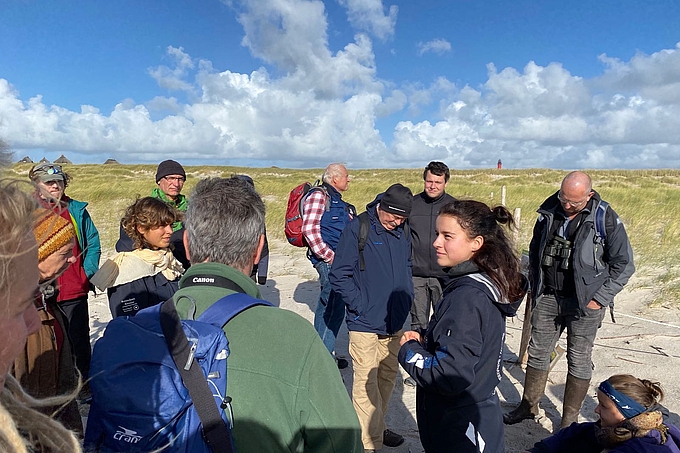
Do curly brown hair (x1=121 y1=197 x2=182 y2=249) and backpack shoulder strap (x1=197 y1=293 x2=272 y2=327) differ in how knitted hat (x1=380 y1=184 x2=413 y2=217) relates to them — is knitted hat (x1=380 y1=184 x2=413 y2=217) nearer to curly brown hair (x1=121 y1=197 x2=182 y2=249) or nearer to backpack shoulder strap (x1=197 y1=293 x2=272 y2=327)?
curly brown hair (x1=121 y1=197 x2=182 y2=249)

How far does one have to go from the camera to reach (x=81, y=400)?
3.70 metres

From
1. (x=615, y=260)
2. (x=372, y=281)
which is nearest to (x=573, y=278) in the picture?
(x=615, y=260)

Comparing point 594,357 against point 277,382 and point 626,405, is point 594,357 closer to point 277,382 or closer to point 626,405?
point 626,405

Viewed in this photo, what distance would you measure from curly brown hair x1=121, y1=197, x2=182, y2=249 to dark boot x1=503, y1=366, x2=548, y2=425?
3.12 meters

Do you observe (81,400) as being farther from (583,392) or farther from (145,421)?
(583,392)

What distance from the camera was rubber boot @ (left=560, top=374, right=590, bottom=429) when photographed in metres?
3.46

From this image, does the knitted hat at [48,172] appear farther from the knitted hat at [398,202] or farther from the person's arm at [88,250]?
the knitted hat at [398,202]

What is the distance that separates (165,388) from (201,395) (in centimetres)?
9

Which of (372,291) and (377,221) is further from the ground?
(377,221)

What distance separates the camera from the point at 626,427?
2.27 meters

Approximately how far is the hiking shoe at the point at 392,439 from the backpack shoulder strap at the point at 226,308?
272 cm

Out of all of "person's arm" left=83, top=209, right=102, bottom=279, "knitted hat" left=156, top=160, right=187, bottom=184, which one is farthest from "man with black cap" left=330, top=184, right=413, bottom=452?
"person's arm" left=83, top=209, right=102, bottom=279

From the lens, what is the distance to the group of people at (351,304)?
113 cm

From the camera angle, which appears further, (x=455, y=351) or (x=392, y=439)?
(x=392, y=439)
